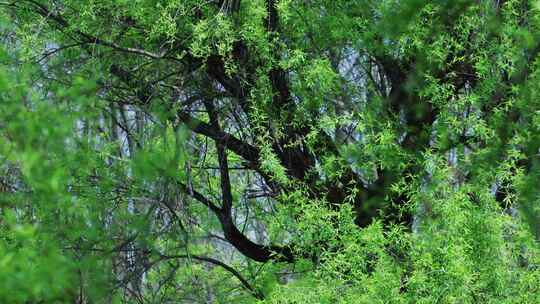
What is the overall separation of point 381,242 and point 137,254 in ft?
7.93

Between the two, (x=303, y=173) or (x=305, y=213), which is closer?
(x=305, y=213)

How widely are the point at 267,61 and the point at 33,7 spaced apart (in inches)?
96.9

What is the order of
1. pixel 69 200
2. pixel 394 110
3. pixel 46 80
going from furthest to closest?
pixel 394 110
pixel 46 80
pixel 69 200

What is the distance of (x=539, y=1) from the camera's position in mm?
9039

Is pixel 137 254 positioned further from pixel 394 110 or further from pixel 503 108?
pixel 503 108

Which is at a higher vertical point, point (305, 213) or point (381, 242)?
point (305, 213)

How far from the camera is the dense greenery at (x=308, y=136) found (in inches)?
332

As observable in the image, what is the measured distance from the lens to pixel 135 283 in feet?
31.0

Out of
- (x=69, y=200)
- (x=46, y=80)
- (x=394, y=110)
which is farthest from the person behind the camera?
(x=394, y=110)

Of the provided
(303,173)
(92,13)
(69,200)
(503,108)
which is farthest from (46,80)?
(503,108)

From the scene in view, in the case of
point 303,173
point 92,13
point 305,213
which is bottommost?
point 305,213

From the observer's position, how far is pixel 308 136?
925 cm

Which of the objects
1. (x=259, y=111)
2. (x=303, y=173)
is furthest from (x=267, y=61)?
(x=303, y=173)

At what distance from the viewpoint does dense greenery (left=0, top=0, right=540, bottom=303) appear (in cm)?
842
